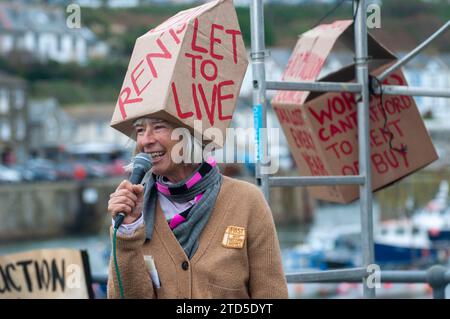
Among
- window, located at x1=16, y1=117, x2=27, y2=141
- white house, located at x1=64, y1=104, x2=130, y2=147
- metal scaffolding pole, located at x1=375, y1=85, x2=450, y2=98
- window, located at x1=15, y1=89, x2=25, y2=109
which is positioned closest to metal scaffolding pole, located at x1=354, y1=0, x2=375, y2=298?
metal scaffolding pole, located at x1=375, y1=85, x2=450, y2=98

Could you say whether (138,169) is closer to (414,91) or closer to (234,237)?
(234,237)

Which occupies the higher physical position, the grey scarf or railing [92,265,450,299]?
the grey scarf

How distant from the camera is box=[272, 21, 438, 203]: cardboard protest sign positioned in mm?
5766

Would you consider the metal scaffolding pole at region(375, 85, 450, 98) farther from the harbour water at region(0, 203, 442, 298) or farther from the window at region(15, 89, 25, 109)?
the window at region(15, 89, 25, 109)

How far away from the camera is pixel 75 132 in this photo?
104562mm

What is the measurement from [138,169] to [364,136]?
7.42ft

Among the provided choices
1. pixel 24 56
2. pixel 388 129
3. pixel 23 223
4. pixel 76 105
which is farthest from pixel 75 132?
pixel 388 129

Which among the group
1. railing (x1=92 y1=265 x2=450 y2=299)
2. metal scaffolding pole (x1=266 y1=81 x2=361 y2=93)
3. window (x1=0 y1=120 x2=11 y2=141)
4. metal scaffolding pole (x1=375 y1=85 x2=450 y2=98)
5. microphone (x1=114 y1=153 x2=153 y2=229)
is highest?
window (x1=0 y1=120 x2=11 y2=141)

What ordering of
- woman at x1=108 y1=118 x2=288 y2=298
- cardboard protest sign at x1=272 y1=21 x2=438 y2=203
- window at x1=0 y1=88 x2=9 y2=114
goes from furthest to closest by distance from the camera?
window at x1=0 y1=88 x2=9 y2=114
cardboard protest sign at x1=272 y1=21 x2=438 y2=203
woman at x1=108 y1=118 x2=288 y2=298

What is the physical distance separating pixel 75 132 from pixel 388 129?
99.9 meters

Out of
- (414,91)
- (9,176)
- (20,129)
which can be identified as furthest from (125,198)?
(20,129)

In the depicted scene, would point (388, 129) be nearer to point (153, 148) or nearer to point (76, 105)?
point (153, 148)

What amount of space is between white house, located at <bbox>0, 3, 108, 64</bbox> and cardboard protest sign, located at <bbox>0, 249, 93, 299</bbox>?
128 metres

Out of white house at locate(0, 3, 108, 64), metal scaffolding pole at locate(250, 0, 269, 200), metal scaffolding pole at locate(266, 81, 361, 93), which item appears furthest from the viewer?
white house at locate(0, 3, 108, 64)
